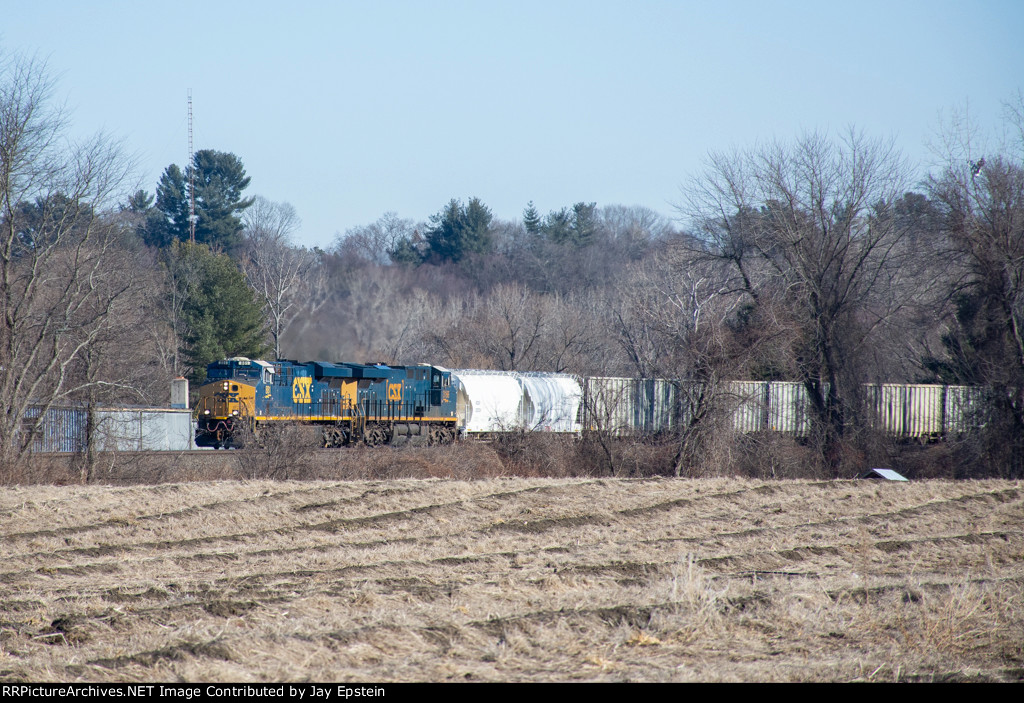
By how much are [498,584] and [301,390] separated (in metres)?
22.9

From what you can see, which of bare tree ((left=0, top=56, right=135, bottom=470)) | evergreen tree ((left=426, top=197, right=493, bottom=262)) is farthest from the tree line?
evergreen tree ((left=426, top=197, right=493, bottom=262))

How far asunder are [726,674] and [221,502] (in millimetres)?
10905

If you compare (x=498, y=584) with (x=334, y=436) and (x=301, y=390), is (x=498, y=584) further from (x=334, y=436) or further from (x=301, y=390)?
(x=334, y=436)

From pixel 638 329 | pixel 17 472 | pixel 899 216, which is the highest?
pixel 899 216

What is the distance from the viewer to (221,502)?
49.3 feet

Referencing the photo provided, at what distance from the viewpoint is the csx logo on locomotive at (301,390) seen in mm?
30781

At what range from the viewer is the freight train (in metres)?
29.5

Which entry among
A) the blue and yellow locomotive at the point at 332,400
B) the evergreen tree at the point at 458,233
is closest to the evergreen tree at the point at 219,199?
the blue and yellow locomotive at the point at 332,400

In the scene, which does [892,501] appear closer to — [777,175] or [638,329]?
[777,175]

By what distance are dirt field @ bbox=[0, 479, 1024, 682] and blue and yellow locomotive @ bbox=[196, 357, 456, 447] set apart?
44.1 ft

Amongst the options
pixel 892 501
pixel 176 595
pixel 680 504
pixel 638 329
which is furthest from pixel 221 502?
pixel 638 329

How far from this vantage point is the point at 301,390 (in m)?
31.0

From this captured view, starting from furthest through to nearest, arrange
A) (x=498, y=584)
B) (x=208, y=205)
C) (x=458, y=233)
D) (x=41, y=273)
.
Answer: (x=458, y=233)
(x=208, y=205)
(x=41, y=273)
(x=498, y=584)

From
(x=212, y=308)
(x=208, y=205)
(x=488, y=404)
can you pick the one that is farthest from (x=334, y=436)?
(x=208, y=205)
